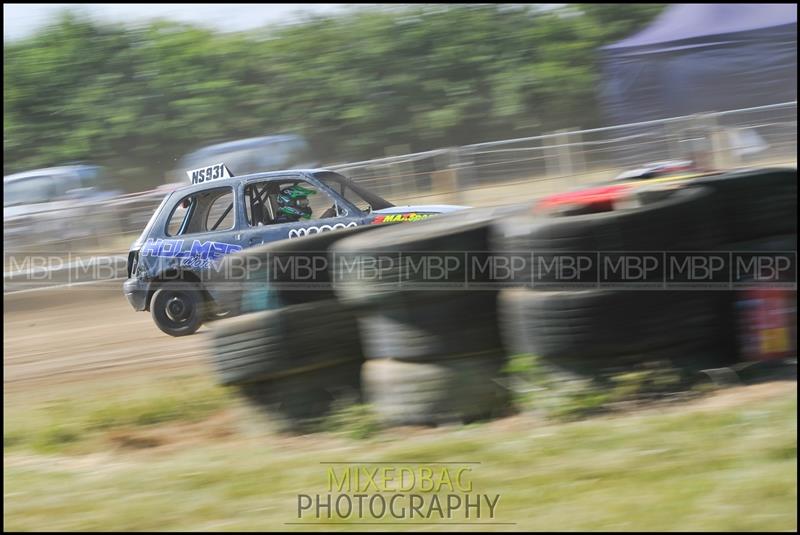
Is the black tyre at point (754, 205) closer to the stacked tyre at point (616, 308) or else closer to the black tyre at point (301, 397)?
the stacked tyre at point (616, 308)

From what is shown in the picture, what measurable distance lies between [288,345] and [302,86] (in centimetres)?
1341

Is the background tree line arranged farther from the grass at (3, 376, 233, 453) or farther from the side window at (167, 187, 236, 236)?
the grass at (3, 376, 233, 453)

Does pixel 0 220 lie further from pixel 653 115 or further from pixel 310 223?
pixel 653 115

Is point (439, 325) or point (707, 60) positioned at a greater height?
point (707, 60)

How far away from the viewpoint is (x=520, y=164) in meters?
13.3

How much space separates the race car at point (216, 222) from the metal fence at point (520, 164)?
12.6 ft

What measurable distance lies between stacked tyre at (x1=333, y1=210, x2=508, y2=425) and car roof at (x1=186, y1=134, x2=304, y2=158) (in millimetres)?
11778

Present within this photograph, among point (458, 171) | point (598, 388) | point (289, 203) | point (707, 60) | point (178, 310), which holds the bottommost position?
point (598, 388)

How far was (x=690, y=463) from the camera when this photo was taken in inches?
157

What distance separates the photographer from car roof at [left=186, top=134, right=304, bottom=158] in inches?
645

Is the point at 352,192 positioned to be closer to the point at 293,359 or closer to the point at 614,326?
the point at 293,359

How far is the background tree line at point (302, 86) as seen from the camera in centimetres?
1720

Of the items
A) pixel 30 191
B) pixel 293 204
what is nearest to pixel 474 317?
pixel 293 204

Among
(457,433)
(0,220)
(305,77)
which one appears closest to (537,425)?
(457,433)
